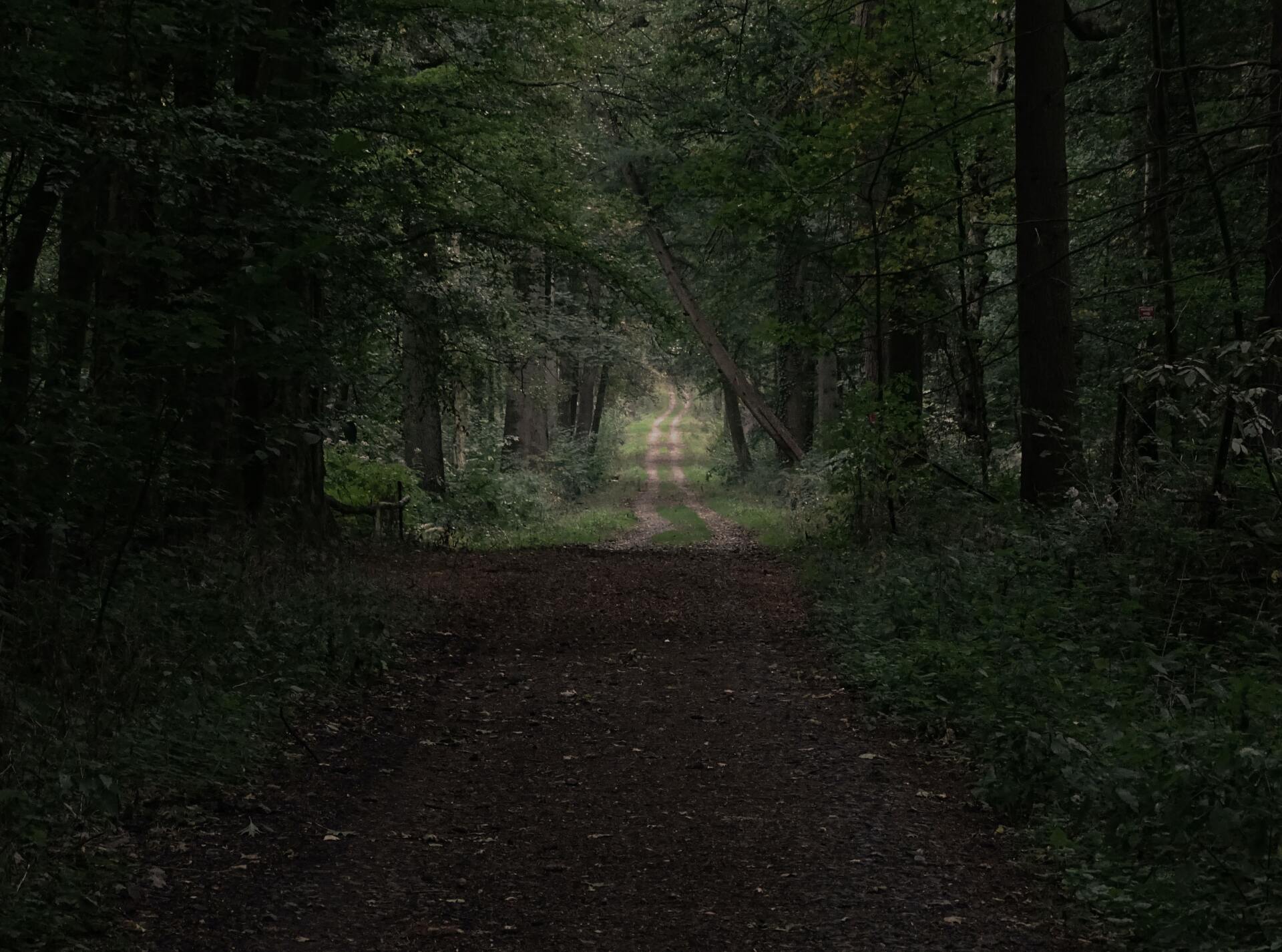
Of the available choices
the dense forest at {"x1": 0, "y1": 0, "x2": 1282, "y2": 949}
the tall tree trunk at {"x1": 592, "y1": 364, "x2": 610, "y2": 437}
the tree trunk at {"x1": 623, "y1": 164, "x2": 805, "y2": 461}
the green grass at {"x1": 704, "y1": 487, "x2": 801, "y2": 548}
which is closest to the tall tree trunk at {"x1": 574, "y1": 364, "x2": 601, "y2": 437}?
the tall tree trunk at {"x1": 592, "y1": 364, "x2": 610, "y2": 437}

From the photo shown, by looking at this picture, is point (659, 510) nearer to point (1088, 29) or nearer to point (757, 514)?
point (757, 514)

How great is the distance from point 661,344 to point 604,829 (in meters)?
12.7

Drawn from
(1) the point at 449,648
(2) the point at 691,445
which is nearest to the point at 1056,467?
(1) the point at 449,648

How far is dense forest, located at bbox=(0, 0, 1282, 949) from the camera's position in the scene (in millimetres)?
5527

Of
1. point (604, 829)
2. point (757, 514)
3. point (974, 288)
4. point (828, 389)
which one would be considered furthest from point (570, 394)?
point (604, 829)

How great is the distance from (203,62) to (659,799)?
8082 mm

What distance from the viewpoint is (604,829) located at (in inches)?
220

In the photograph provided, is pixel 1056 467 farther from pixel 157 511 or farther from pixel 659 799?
pixel 157 511

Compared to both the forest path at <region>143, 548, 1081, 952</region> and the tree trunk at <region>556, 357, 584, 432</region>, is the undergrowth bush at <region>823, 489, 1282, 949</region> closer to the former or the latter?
the forest path at <region>143, 548, 1081, 952</region>

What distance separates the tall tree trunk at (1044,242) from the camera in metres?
11.0

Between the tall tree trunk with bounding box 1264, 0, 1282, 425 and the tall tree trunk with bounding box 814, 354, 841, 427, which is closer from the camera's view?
the tall tree trunk with bounding box 1264, 0, 1282, 425

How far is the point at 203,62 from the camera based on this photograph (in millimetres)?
10102

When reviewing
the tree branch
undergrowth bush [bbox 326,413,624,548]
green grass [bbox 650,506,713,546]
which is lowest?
green grass [bbox 650,506,713,546]

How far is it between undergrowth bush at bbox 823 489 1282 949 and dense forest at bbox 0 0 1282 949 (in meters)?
0.03
